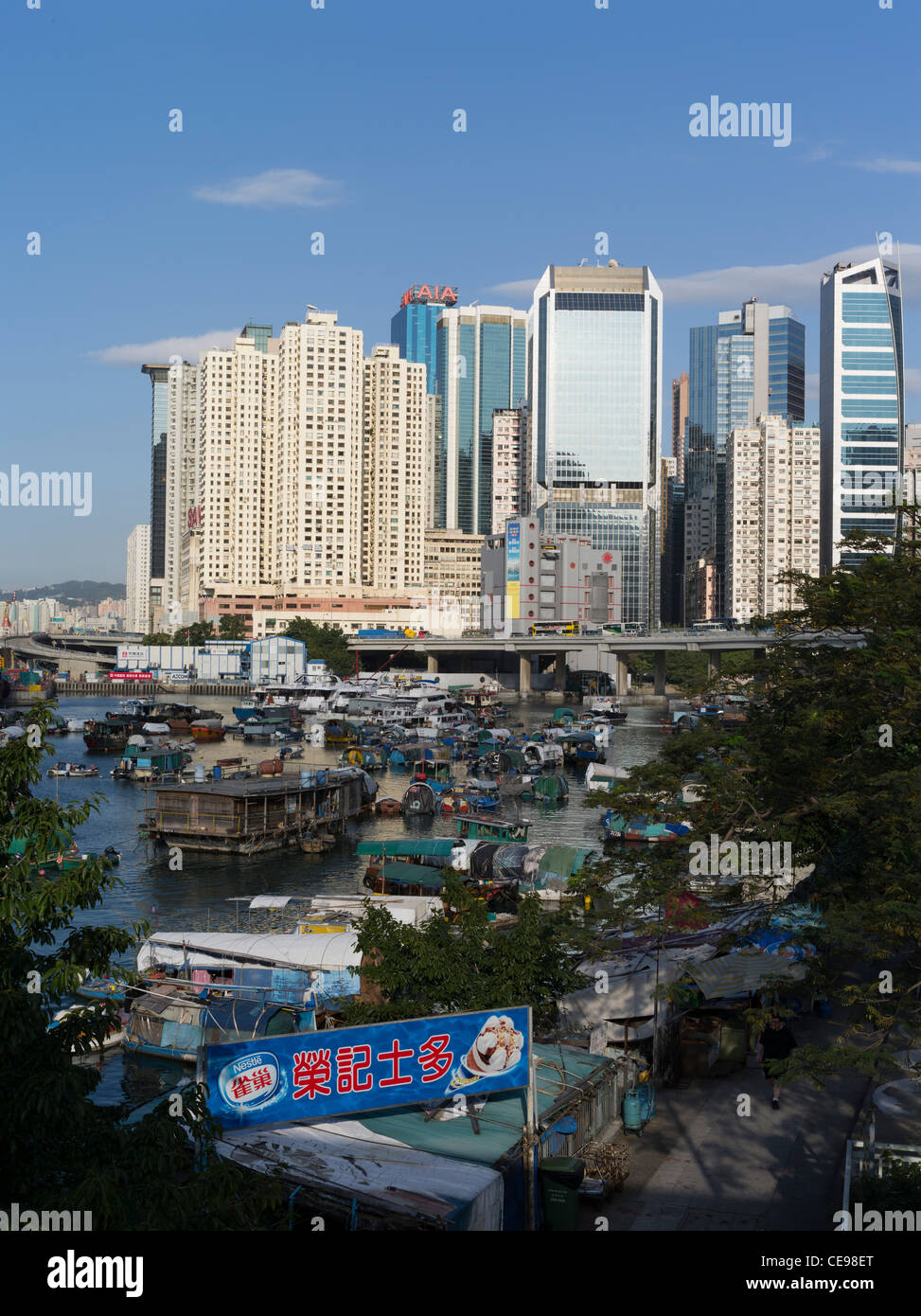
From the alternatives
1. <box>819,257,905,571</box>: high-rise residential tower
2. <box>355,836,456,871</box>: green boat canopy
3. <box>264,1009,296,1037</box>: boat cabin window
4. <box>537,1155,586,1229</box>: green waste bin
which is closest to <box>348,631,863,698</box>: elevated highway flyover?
<box>819,257,905,571</box>: high-rise residential tower

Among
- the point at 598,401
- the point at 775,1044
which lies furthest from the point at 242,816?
the point at 598,401

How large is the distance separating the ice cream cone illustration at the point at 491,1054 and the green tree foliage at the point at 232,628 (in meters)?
137

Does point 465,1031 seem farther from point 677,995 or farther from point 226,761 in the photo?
point 226,761

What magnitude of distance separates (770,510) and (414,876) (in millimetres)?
135662

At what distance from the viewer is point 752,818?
1733cm

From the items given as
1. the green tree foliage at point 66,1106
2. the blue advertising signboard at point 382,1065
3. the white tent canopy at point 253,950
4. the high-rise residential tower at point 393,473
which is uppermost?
the high-rise residential tower at point 393,473

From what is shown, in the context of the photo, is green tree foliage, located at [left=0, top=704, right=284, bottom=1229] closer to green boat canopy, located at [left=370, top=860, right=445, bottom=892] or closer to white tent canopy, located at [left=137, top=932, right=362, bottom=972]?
white tent canopy, located at [left=137, top=932, right=362, bottom=972]

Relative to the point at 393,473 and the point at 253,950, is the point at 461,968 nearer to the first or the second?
the point at 253,950

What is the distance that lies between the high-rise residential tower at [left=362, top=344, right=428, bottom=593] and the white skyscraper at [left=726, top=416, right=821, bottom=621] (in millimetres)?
45723

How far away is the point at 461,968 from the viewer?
1534cm

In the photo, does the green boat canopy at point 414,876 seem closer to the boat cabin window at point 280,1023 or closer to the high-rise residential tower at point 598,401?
the boat cabin window at point 280,1023

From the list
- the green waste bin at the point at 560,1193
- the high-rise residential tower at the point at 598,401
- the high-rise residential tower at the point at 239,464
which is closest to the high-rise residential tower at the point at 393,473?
the high-rise residential tower at the point at 239,464

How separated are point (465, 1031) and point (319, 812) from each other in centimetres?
3452

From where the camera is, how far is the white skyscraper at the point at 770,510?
159125 mm
